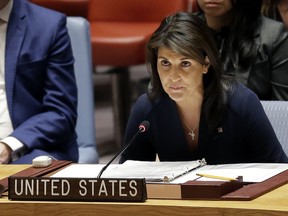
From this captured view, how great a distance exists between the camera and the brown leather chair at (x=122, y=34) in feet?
12.3

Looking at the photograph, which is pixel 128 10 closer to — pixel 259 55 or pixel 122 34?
pixel 122 34

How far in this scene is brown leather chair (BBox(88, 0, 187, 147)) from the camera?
3.76 metres

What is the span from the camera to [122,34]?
383 centimetres

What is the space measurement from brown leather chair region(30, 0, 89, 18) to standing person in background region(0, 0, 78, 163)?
3.78 feet

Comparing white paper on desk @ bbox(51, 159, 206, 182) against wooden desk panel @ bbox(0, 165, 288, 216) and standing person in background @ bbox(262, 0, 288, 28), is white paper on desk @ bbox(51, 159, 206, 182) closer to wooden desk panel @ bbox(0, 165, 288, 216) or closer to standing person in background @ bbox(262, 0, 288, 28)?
wooden desk panel @ bbox(0, 165, 288, 216)

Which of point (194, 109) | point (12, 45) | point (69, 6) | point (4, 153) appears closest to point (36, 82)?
point (12, 45)

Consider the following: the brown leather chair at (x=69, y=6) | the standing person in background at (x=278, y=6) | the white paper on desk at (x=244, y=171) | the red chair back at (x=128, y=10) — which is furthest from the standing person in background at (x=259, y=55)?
the brown leather chair at (x=69, y=6)

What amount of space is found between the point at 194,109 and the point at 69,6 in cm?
182

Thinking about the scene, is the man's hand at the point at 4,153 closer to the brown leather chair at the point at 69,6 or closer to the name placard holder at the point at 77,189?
the name placard holder at the point at 77,189

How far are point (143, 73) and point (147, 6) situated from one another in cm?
109

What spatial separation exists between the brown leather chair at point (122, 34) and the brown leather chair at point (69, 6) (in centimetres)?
3

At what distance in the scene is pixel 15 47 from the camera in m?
2.75

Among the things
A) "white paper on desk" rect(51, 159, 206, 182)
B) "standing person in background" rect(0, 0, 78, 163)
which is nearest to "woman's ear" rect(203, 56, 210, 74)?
"white paper on desk" rect(51, 159, 206, 182)

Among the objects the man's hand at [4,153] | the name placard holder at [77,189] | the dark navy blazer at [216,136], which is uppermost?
the name placard holder at [77,189]
